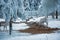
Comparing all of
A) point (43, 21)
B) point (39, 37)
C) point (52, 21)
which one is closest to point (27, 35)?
point (39, 37)

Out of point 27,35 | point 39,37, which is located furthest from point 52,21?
point 27,35

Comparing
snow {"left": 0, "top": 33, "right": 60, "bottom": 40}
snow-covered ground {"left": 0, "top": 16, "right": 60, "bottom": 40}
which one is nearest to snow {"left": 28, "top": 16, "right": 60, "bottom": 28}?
snow-covered ground {"left": 0, "top": 16, "right": 60, "bottom": 40}

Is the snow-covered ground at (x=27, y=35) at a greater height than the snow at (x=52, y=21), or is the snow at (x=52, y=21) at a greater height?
the snow at (x=52, y=21)

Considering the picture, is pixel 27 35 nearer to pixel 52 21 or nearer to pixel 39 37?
pixel 39 37

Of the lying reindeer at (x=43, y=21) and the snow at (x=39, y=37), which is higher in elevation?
the lying reindeer at (x=43, y=21)

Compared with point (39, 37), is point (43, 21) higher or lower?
higher

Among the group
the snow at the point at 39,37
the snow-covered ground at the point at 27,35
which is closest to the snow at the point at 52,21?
the snow-covered ground at the point at 27,35

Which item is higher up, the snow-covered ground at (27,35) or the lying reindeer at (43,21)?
the lying reindeer at (43,21)

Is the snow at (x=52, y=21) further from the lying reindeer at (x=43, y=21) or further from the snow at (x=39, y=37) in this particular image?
the snow at (x=39, y=37)

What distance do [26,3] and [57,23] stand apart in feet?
2.24

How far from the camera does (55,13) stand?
13.3 ft

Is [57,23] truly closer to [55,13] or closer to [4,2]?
[55,13]

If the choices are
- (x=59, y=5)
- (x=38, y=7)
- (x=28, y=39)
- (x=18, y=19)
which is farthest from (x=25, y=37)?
(x=59, y=5)

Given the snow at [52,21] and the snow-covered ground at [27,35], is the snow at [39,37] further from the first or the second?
the snow at [52,21]
